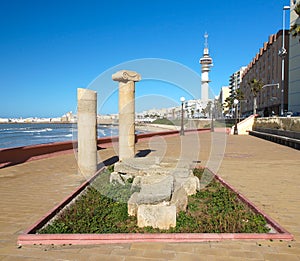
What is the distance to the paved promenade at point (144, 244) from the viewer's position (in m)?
3.68

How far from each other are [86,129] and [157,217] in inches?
194

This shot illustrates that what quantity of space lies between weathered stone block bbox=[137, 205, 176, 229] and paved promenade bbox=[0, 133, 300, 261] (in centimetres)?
61

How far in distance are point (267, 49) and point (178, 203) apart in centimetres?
6433

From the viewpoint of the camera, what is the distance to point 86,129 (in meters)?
8.76

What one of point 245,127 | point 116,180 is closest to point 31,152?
point 116,180

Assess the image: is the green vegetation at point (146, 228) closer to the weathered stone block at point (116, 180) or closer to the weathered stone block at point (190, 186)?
the weathered stone block at point (190, 186)

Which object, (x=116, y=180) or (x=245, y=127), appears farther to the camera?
(x=245, y=127)

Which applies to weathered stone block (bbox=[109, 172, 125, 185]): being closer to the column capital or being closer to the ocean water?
the column capital

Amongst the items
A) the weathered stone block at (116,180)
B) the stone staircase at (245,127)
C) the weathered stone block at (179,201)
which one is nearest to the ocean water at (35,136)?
the stone staircase at (245,127)

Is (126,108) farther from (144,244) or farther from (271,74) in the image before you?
(271,74)

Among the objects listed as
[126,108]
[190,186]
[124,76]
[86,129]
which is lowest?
[190,186]

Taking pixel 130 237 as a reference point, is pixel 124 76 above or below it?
above

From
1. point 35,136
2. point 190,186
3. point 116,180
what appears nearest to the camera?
point 190,186

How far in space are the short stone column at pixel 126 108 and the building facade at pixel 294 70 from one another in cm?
4448
